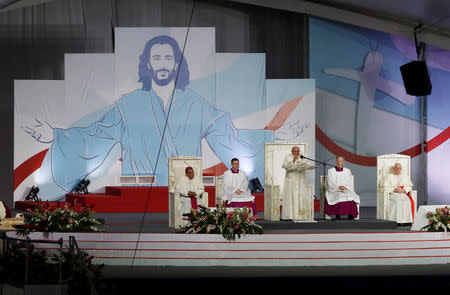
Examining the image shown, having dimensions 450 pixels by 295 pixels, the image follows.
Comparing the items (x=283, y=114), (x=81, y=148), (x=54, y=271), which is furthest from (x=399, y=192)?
(x=81, y=148)

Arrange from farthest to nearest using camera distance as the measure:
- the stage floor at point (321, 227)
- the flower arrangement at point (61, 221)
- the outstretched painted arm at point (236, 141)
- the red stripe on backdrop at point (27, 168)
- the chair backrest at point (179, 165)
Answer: the outstretched painted arm at point (236, 141)
the red stripe on backdrop at point (27, 168)
the chair backrest at point (179, 165)
the stage floor at point (321, 227)
the flower arrangement at point (61, 221)

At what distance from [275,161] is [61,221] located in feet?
10.7

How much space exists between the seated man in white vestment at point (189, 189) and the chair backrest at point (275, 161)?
101cm

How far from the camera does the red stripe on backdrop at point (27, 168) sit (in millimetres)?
15508

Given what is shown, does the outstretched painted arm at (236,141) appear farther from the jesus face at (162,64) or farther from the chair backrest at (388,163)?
the chair backrest at (388,163)

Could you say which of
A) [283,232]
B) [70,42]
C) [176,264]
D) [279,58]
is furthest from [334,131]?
[176,264]

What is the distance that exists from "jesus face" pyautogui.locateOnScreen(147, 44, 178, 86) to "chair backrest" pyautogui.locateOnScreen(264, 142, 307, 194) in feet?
15.8

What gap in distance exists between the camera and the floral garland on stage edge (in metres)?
9.31

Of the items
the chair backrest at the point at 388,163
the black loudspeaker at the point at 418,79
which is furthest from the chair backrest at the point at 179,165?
the black loudspeaker at the point at 418,79

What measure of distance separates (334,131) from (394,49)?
212cm

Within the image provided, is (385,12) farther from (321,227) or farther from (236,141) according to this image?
(321,227)

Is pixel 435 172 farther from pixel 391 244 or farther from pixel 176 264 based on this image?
pixel 176 264

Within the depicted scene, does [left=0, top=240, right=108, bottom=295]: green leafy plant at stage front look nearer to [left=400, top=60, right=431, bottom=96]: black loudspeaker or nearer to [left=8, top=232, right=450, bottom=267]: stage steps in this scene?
[left=8, top=232, right=450, bottom=267]: stage steps

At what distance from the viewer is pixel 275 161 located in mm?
11461
